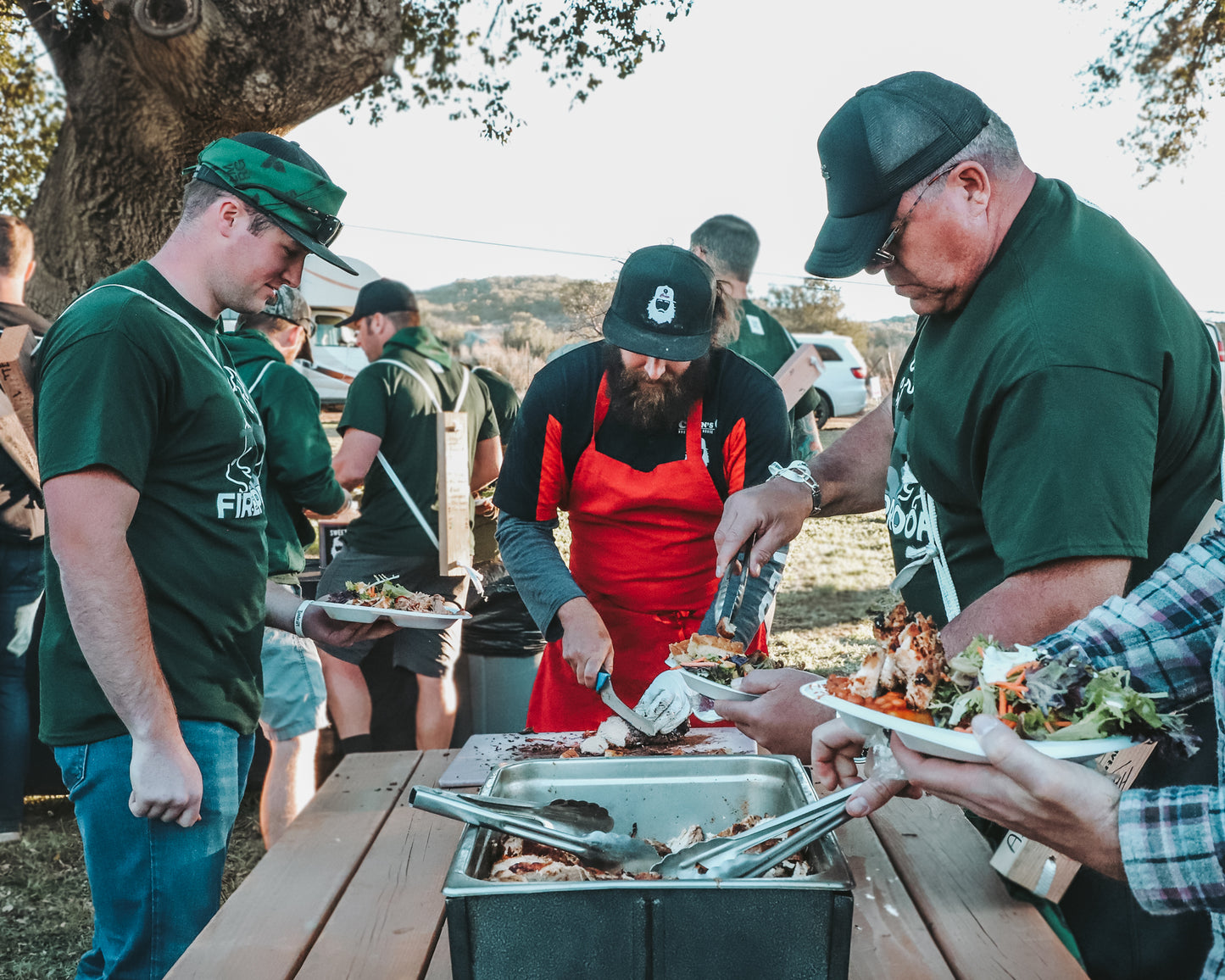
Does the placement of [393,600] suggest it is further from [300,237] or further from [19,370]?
[19,370]

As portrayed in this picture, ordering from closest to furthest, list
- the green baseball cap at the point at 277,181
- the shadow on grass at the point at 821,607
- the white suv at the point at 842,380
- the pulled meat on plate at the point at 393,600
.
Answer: the green baseball cap at the point at 277,181 → the pulled meat on plate at the point at 393,600 → the shadow on grass at the point at 821,607 → the white suv at the point at 842,380

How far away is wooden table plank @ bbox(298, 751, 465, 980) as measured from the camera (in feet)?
4.58

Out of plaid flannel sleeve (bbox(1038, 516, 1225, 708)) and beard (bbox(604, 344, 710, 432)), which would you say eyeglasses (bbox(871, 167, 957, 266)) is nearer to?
plaid flannel sleeve (bbox(1038, 516, 1225, 708))

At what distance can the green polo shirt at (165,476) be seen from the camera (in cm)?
165

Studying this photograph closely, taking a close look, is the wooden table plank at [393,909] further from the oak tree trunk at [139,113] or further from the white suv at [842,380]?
the white suv at [842,380]

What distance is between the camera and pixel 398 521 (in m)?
4.07

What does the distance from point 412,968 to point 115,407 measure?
1.03 meters

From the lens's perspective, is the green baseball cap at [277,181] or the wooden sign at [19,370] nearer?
the green baseball cap at [277,181]

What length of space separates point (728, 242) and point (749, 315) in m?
0.62

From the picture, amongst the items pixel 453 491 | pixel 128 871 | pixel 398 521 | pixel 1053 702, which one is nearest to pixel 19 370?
pixel 398 521

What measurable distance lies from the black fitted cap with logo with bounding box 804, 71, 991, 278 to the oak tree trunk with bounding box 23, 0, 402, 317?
4350mm

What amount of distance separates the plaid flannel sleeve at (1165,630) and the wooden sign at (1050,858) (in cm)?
28

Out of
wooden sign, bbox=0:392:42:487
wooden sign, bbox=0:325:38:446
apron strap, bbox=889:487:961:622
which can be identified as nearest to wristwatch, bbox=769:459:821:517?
apron strap, bbox=889:487:961:622

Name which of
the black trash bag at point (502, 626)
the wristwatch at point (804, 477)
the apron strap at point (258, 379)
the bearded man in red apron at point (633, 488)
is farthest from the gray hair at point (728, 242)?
the wristwatch at point (804, 477)
